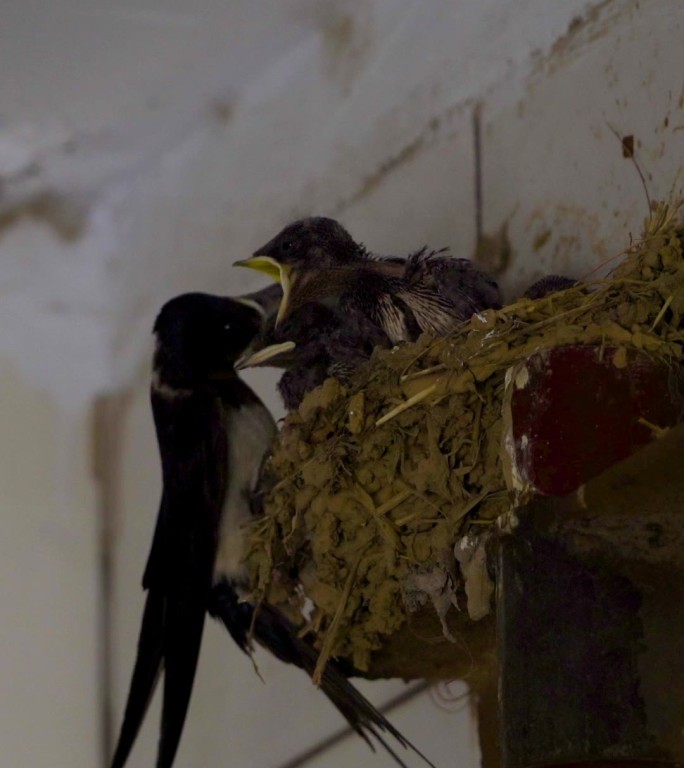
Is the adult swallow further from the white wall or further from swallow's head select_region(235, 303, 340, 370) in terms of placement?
the white wall

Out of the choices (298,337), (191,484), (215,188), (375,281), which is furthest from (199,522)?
(215,188)

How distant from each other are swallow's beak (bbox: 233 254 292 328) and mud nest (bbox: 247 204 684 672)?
12.5 inches

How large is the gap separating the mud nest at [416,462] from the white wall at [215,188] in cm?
36

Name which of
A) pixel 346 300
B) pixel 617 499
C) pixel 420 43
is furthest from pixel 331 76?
pixel 617 499

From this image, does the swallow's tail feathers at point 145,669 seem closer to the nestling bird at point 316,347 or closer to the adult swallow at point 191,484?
the adult swallow at point 191,484

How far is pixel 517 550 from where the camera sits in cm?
127

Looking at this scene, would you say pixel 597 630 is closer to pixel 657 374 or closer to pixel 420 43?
pixel 657 374

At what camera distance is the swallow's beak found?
2068 millimetres

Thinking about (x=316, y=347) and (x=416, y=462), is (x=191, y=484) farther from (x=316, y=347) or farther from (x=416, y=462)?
(x=416, y=462)

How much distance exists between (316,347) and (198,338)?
29 cm

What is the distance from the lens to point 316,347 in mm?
1943

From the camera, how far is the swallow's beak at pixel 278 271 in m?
2.07

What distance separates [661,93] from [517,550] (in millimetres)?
782

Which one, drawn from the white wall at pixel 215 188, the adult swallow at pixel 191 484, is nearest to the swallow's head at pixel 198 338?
the adult swallow at pixel 191 484
